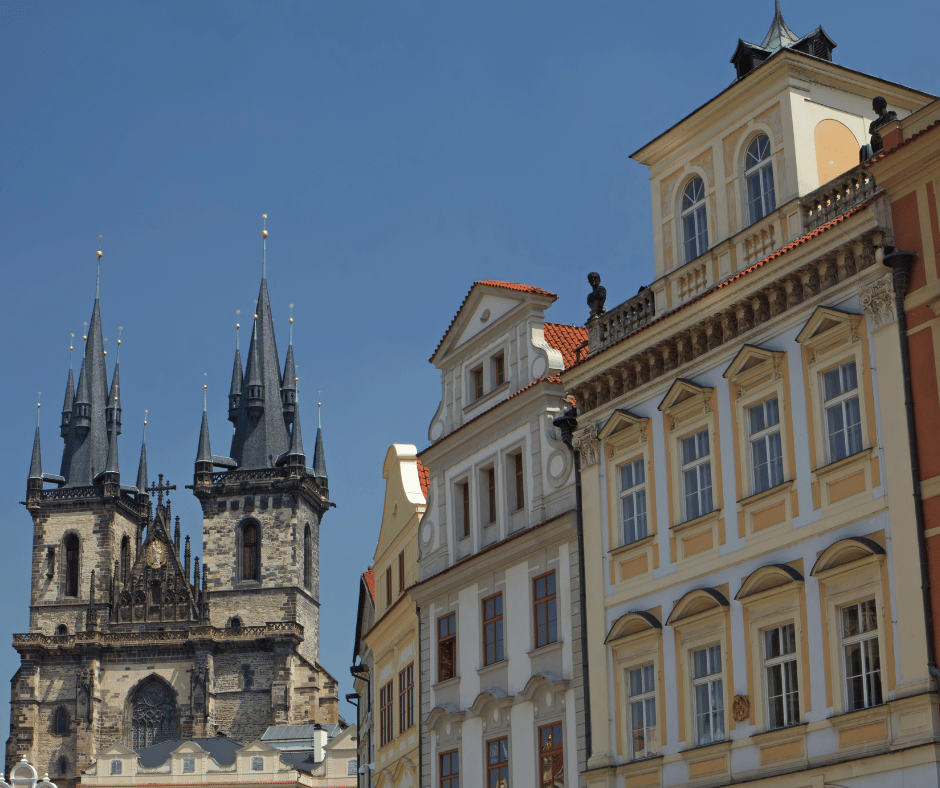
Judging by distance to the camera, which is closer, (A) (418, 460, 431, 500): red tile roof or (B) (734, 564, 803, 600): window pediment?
(B) (734, 564, 803, 600): window pediment

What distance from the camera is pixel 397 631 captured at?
3362 cm

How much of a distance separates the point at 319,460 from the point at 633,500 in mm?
84905

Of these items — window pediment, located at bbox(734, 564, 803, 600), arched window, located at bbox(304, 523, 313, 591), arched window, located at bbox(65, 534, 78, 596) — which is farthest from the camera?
arched window, located at bbox(304, 523, 313, 591)

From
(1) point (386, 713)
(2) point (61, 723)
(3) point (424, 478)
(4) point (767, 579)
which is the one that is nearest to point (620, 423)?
(4) point (767, 579)

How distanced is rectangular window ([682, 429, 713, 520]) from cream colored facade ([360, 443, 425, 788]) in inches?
385

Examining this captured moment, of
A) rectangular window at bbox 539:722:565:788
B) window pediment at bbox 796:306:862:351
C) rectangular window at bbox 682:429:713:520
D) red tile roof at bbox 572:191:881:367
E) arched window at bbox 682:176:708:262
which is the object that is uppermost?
arched window at bbox 682:176:708:262

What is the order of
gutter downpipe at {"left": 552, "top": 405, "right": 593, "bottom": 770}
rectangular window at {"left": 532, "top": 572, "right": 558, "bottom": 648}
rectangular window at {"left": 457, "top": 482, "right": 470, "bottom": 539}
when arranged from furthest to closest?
rectangular window at {"left": 457, "top": 482, "right": 470, "bottom": 539}
rectangular window at {"left": 532, "top": 572, "right": 558, "bottom": 648}
gutter downpipe at {"left": 552, "top": 405, "right": 593, "bottom": 770}

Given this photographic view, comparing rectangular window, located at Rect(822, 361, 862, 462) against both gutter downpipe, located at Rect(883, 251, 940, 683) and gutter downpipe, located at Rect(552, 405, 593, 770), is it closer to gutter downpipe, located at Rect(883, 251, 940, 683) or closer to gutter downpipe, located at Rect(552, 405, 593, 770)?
gutter downpipe, located at Rect(883, 251, 940, 683)

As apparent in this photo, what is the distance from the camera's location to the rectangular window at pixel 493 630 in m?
27.5

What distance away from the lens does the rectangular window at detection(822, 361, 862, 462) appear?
1953 centimetres

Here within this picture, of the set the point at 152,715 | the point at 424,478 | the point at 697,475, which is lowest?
the point at 697,475

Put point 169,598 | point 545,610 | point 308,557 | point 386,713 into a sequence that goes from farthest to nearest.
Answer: point 308,557 → point 169,598 → point 386,713 → point 545,610

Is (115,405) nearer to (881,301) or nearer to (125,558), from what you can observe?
(125,558)

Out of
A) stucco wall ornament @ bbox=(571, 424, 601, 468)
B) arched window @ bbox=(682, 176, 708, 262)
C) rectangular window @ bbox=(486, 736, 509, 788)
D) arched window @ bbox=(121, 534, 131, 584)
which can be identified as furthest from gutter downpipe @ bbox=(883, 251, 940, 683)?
arched window @ bbox=(121, 534, 131, 584)
